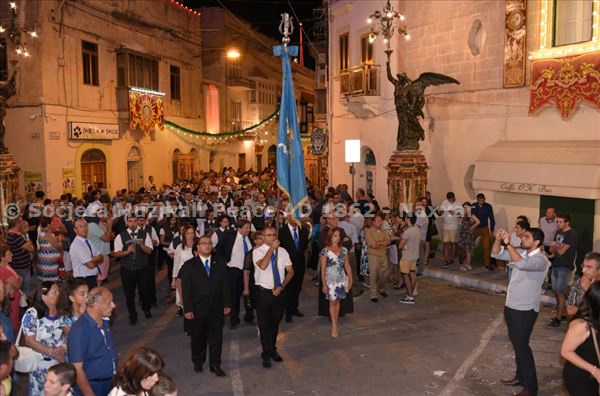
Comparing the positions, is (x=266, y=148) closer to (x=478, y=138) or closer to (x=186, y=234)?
(x=478, y=138)

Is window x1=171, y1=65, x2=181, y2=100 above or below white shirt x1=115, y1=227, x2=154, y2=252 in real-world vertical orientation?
above

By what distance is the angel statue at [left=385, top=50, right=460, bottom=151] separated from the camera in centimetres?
1461

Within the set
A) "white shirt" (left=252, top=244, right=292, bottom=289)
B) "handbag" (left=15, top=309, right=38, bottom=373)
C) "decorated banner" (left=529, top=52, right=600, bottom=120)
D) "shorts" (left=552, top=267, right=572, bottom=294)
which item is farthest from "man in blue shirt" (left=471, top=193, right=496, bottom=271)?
"handbag" (left=15, top=309, right=38, bottom=373)

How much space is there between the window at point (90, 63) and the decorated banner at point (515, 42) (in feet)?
48.9

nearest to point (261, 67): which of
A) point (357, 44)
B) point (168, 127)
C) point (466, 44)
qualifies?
point (168, 127)

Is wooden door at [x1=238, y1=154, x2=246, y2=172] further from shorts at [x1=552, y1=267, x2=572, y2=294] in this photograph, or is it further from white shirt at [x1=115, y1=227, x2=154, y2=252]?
shorts at [x1=552, y1=267, x2=572, y2=294]

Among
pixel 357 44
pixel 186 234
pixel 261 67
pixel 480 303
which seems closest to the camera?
pixel 186 234

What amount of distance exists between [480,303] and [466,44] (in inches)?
324

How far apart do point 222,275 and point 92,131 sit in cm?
1499

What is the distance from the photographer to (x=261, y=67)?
127 ft

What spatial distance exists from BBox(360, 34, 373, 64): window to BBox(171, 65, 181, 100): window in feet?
34.6

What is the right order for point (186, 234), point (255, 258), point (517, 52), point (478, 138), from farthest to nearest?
1. point (478, 138)
2. point (517, 52)
3. point (186, 234)
4. point (255, 258)

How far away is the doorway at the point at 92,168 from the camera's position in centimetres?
1992

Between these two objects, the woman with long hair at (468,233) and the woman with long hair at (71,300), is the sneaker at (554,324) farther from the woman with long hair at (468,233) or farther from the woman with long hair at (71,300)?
the woman with long hair at (71,300)
